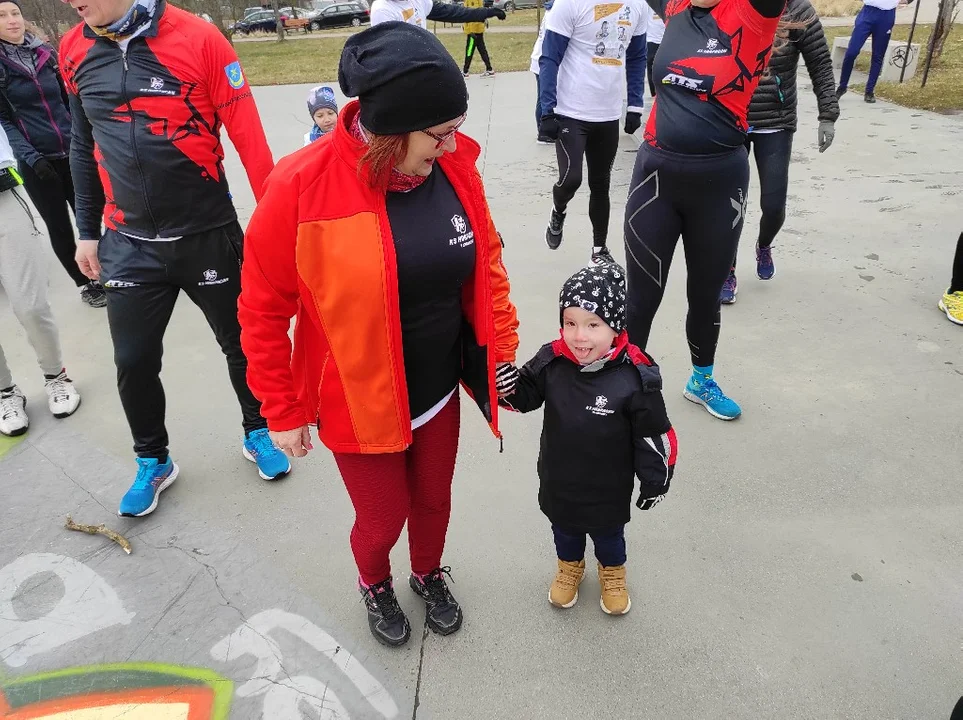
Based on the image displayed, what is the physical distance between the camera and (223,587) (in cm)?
248

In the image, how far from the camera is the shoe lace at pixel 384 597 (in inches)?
87.2

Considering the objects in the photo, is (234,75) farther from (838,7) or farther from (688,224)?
(838,7)

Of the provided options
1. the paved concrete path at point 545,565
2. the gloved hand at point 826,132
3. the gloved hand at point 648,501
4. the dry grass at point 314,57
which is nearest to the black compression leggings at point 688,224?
the paved concrete path at point 545,565

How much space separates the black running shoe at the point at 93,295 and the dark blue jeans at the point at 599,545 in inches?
154

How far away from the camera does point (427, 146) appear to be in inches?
62.1

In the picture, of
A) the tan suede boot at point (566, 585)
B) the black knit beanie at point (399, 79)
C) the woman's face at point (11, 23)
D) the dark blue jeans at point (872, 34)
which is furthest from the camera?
the dark blue jeans at point (872, 34)

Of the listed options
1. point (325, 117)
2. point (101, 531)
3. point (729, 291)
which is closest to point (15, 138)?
point (325, 117)

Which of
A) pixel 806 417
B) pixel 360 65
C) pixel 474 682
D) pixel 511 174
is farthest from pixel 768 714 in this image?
pixel 511 174

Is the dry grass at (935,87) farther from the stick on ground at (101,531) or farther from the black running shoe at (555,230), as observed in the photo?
the stick on ground at (101,531)

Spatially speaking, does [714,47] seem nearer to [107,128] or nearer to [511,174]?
[107,128]

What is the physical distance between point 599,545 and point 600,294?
2.86 ft

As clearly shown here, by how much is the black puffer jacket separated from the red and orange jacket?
2.55 m

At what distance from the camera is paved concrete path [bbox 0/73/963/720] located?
209 cm

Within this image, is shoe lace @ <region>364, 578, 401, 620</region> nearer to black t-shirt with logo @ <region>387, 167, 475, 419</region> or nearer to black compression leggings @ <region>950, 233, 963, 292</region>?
black t-shirt with logo @ <region>387, 167, 475, 419</region>
